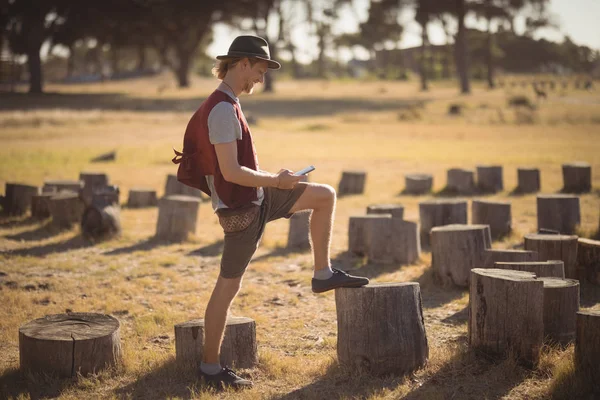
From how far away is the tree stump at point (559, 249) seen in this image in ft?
25.2

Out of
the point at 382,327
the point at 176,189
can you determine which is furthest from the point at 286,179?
the point at 176,189

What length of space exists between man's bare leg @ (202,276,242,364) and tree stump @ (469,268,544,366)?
1.80 meters

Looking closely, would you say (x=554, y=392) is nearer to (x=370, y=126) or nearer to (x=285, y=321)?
(x=285, y=321)

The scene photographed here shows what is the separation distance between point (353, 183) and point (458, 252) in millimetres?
7126

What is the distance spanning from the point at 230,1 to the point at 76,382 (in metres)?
56.1

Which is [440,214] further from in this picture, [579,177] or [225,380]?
[225,380]

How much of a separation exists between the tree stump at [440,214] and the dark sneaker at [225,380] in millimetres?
→ 5601

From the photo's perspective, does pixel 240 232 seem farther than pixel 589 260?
No

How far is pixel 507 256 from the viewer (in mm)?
7324

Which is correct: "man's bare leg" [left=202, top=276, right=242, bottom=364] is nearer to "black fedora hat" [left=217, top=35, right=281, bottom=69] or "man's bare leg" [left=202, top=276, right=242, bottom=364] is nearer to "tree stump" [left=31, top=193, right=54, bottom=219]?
"black fedora hat" [left=217, top=35, right=281, bottom=69]

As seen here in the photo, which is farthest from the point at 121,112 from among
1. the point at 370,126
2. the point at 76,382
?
the point at 76,382

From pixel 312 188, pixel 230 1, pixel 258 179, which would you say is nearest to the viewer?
pixel 258 179

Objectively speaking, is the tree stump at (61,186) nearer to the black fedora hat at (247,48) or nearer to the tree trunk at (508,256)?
the tree trunk at (508,256)

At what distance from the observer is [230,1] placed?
58219mm
